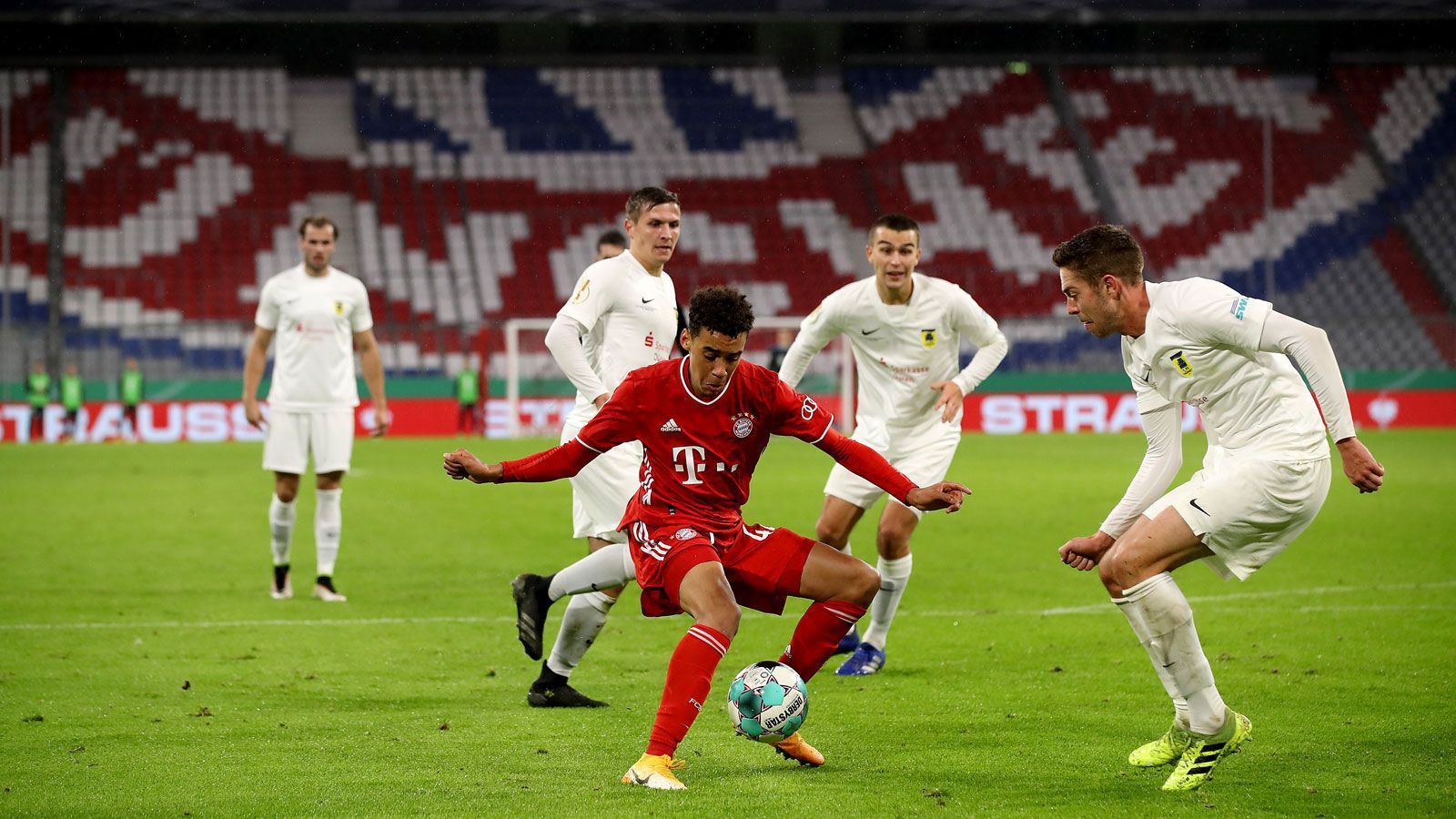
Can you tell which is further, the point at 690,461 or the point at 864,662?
the point at 864,662

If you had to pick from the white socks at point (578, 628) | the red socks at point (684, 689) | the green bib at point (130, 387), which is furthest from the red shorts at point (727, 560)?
the green bib at point (130, 387)

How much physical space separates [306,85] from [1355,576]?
1430 inches

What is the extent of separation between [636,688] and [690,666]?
6.39ft

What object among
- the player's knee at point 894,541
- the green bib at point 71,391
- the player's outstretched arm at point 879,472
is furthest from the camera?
the green bib at point 71,391

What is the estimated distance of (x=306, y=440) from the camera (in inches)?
419

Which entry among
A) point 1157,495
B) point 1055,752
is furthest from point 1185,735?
point 1157,495

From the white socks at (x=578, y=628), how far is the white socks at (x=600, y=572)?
10.6 inches

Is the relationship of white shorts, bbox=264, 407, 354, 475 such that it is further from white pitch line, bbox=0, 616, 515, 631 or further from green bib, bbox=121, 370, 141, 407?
green bib, bbox=121, 370, 141, 407

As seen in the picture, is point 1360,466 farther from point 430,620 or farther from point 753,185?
point 753,185

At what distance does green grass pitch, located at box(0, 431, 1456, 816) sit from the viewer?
5301mm

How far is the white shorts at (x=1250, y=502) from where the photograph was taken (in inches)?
214

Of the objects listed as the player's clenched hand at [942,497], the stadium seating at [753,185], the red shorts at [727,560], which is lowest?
the red shorts at [727,560]

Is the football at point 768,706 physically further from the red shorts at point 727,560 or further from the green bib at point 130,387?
the green bib at point 130,387

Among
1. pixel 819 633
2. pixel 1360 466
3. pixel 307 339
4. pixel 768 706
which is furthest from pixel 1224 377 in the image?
pixel 307 339
